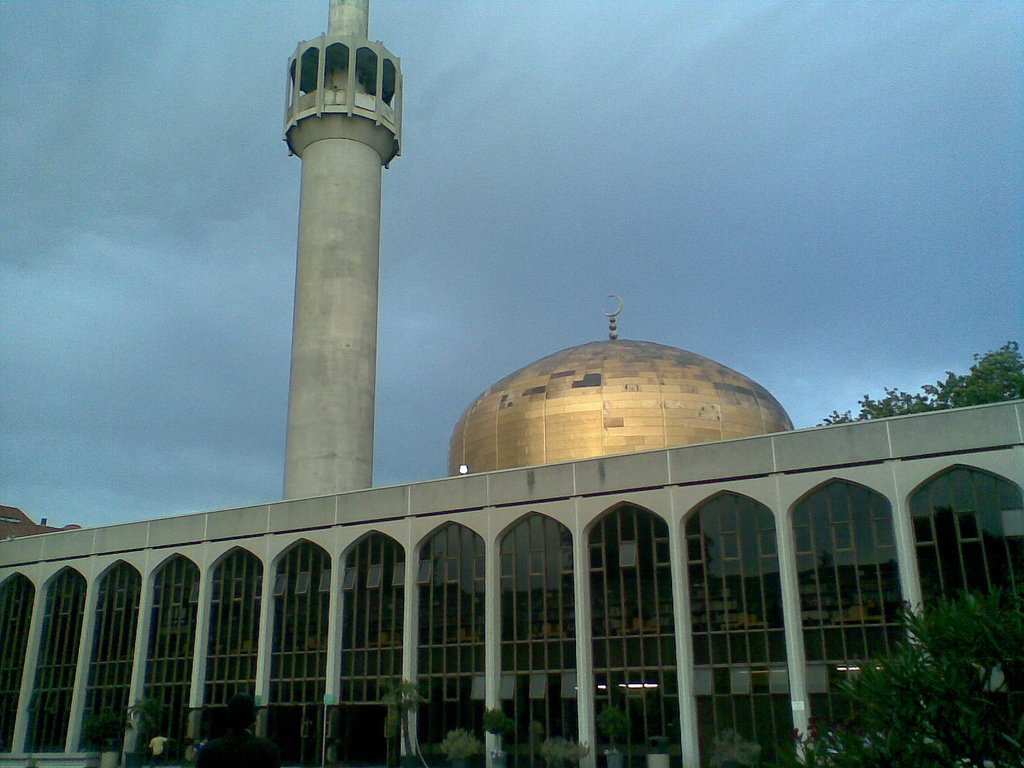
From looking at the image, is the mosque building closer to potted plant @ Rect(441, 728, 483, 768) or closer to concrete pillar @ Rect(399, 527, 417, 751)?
concrete pillar @ Rect(399, 527, 417, 751)

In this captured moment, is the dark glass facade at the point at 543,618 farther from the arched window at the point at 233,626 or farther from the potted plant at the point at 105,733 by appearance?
the potted plant at the point at 105,733

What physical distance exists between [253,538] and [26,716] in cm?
1276

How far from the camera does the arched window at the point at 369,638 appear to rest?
3212cm

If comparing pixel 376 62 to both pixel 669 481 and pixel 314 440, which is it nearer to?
pixel 314 440

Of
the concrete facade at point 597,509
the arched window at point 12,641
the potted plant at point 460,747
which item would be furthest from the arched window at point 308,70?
the potted plant at point 460,747

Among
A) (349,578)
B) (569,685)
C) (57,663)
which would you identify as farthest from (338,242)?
(57,663)

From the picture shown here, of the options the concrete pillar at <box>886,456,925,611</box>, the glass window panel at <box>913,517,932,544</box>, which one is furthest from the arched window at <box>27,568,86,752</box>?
the glass window panel at <box>913,517,932,544</box>

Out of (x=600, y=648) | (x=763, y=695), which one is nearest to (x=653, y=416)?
(x=600, y=648)

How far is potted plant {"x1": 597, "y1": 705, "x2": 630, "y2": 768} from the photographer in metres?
26.8

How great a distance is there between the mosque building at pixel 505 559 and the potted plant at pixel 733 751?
0.10 meters

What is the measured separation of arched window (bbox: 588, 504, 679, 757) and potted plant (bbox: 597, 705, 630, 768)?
1.26 feet

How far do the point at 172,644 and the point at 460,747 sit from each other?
13.9 metres

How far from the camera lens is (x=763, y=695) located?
85.6 feet

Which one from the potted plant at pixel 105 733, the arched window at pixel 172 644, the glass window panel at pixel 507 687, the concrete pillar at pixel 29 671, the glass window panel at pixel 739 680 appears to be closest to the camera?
the glass window panel at pixel 739 680
